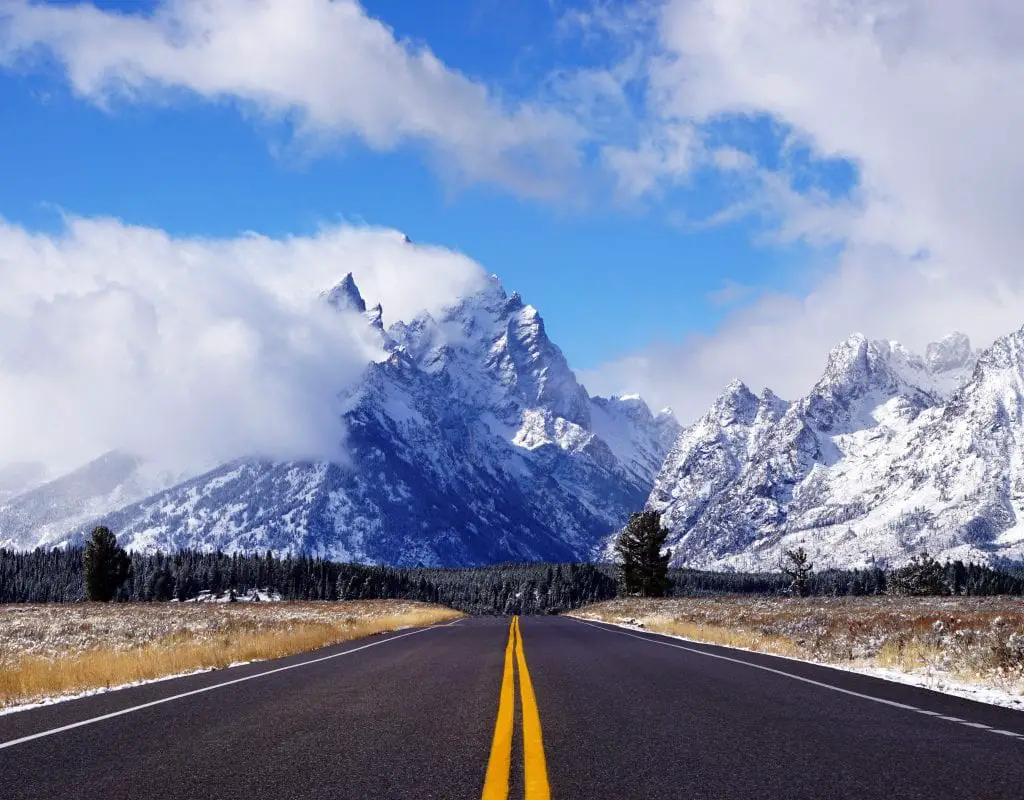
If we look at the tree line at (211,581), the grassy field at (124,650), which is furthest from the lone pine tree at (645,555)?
the tree line at (211,581)

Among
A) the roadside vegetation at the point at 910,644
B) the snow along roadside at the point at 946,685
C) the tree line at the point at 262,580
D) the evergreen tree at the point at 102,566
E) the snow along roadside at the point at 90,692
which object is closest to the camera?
the snow along roadside at the point at 90,692

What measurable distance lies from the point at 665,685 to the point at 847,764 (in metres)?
6.75

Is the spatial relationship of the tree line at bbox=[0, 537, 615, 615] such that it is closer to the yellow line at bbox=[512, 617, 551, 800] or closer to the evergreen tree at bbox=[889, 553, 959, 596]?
the evergreen tree at bbox=[889, 553, 959, 596]

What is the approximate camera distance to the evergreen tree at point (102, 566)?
97188 millimetres

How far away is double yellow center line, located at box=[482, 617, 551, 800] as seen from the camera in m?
6.36

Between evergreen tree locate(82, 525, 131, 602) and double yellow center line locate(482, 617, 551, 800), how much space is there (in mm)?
96668

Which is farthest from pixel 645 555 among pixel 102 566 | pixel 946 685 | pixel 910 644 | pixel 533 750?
pixel 533 750

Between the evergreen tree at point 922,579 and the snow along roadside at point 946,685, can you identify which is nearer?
the snow along roadside at point 946,685

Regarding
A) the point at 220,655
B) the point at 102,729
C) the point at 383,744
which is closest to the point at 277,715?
the point at 102,729

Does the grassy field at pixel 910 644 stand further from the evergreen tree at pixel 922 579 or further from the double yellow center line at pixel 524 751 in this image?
the evergreen tree at pixel 922 579

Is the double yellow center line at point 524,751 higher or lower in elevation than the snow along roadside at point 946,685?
higher

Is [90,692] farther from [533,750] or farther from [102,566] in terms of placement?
[102,566]

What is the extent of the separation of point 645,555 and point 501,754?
267ft

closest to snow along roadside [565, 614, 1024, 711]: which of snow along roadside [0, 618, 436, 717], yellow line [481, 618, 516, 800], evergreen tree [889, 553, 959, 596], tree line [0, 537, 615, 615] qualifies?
yellow line [481, 618, 516, 800]
